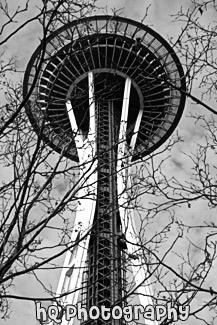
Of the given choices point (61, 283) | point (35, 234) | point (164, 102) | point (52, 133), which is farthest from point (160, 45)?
point (35, 234)

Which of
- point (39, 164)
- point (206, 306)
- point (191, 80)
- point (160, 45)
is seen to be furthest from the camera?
point (160, 45)

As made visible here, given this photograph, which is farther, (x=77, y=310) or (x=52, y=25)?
(x=77, y=310)

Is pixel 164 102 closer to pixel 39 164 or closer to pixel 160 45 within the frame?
pixel 160 45

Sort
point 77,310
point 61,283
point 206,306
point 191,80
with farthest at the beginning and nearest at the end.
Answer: point 61,283 → point 77,310 → point 191,80 → point 206,306

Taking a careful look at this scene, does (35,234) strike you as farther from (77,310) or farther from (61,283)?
(61,283)

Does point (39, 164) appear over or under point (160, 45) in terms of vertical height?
under

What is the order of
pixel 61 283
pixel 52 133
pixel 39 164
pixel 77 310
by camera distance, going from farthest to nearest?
pixel 61 283
pixel 52 133
pixel 77 310
pixel 39 164

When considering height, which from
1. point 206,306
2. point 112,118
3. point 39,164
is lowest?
point 206,306

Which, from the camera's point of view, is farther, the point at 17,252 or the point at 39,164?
the point at 39,164

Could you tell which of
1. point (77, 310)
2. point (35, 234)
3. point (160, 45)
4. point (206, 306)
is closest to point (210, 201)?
point (206, 306)
